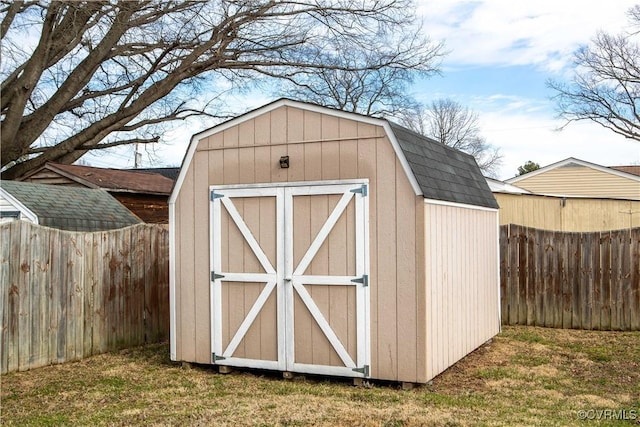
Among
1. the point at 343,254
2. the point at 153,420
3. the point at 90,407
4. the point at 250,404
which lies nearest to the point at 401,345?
the point at 343,254

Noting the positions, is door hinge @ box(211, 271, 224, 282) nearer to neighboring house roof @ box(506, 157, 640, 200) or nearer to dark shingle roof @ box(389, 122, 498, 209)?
dark shingle roof @ box(389, 122, 498, 209)

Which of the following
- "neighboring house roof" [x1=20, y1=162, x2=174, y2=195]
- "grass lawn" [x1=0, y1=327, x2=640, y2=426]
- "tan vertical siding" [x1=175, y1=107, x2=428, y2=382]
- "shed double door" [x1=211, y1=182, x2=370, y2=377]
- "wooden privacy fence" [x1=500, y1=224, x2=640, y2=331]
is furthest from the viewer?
"neighboring house roof" [x1=20, y1=162, x2=174, y2=195]

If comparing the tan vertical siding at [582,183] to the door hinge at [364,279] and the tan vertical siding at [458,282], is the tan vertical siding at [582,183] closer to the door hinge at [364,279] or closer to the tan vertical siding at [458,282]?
the tan vertical siding at [458,282]

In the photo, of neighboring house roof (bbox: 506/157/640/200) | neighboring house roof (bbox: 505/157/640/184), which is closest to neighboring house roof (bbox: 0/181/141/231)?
neighboring house roof (bbox: 506/157/640/200)

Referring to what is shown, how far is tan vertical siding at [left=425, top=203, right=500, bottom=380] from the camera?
648 centimetres

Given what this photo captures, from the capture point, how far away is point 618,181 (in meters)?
22.1

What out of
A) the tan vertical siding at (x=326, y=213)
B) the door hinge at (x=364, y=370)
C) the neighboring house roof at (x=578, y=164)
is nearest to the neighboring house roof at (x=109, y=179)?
the tan vertical siding at (x=326, y=213)

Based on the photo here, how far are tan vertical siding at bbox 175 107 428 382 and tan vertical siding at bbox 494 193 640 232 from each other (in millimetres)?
9152

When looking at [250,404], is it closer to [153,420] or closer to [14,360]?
[153,420]

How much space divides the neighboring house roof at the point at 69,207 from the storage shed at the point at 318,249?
170 inches

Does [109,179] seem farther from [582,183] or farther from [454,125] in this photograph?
[454,125]

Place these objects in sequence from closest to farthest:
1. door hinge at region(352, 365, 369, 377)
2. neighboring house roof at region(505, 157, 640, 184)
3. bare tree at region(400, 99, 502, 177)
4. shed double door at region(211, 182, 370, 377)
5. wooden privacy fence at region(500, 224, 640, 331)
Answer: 1. door hinge at region(352, 365, 369, 377)
2. shed double door at region(211, 182, 370, 377)
3. wooden privacy fence at region(500, 224, 640, 331)
4. neighboring house roof at region(505, 157, 640, 184)
5. bare tree at region(400, 99, 502, 177)

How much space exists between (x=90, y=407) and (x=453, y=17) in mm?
7938

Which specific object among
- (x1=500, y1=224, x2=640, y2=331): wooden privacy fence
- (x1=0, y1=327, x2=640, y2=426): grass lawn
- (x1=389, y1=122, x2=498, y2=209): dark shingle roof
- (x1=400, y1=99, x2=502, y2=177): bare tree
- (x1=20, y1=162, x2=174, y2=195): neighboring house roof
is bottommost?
(x1=0, y1=327, x2=640, y2=426): grass lawn
